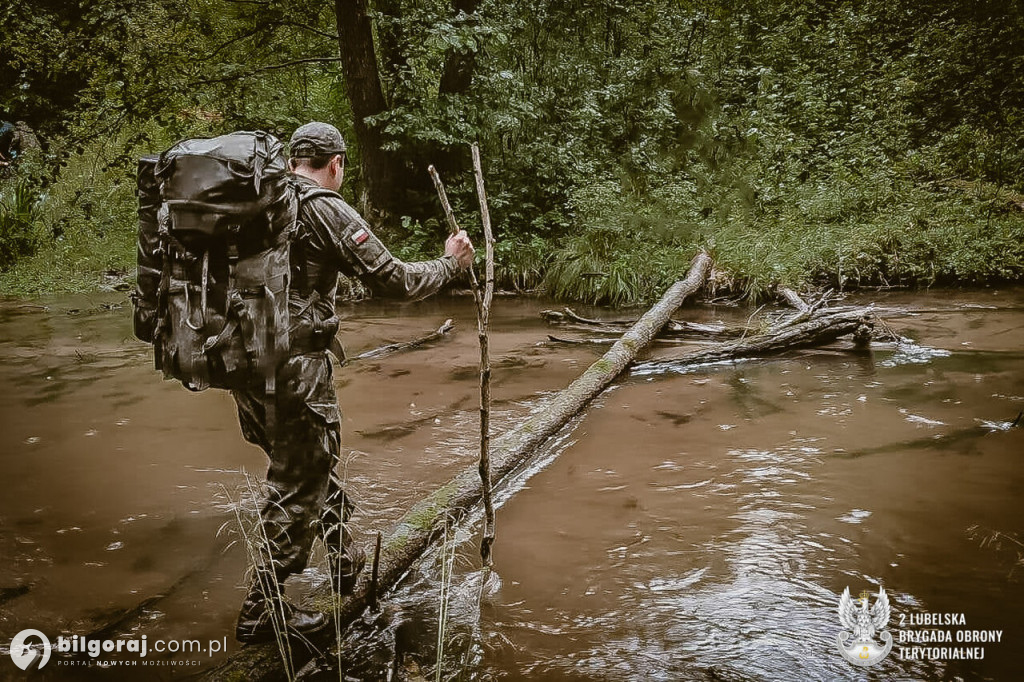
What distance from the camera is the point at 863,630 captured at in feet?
9.47

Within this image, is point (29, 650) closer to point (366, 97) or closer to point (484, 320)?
point (484, 320)

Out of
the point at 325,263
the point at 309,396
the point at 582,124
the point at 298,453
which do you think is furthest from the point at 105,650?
the point at 582,124

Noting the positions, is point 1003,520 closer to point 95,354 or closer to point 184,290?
point 184,290

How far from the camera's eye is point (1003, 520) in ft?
12.1

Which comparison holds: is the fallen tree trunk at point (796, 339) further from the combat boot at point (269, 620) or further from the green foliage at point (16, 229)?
the green foliage at point (16, 229)

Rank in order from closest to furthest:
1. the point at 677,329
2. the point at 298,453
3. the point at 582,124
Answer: the point at 298,453, the point at 677,329, the point at 582,124

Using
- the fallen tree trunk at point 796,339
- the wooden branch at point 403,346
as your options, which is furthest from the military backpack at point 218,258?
the wooden branch at point 403,346

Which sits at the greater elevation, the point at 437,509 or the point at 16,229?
the point at 16,229

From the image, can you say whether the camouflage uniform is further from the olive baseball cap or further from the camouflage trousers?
the olive baseball cap

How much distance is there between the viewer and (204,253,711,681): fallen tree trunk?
272 cm

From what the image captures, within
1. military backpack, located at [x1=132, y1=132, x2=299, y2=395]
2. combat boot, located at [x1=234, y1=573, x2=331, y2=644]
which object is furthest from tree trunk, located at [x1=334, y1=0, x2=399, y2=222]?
combat boot, located at [x1=234, y1=573, x2=331, y2=644]

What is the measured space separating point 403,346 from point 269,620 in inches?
228

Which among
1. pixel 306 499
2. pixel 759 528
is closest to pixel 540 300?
pixel 759 528

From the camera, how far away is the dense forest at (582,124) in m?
10.6
